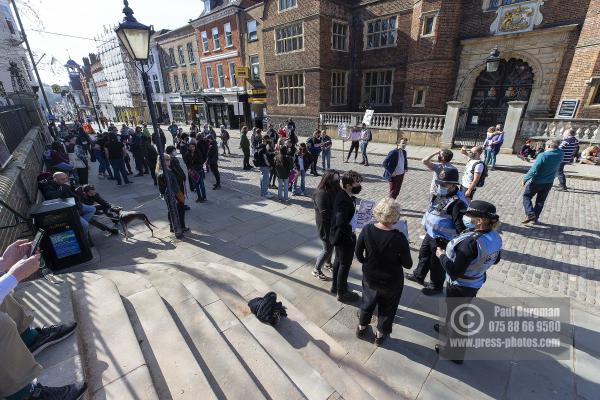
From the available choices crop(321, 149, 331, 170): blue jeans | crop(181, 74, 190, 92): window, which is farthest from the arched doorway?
crop(181, 74, 190, 92): window

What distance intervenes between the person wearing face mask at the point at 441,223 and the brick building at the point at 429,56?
36.1 ft

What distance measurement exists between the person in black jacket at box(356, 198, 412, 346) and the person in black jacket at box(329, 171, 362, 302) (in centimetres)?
44

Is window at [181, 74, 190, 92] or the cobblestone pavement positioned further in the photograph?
window at [181, 74, 190, 92]

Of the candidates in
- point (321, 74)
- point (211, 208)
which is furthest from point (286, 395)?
point (321, 74)

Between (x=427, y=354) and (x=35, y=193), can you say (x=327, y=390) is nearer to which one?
(x=427, y=354)

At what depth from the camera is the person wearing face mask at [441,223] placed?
3.65 metres

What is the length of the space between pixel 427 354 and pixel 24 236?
626 cm

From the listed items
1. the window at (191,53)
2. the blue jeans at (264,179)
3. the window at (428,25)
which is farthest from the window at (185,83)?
the blue jeans at (264,179)

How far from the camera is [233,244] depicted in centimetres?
570

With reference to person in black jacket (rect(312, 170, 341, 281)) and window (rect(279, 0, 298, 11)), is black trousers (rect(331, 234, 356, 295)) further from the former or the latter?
window (rect(279, 0, 298, 11))

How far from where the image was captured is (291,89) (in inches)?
791

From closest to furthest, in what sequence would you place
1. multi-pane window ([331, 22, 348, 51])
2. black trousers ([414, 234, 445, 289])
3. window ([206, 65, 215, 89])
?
1. black trousers ([414, 234, 445, 289])
2. multi-pane window ([331, 22, 348, 51])
3. window ([206, 65, 215, 89])

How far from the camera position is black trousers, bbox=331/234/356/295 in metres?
3.71

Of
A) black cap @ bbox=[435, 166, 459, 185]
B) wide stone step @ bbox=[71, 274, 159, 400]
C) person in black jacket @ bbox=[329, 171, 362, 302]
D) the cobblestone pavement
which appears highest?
black cap @ bbox=[435, 166, 459, 185]
